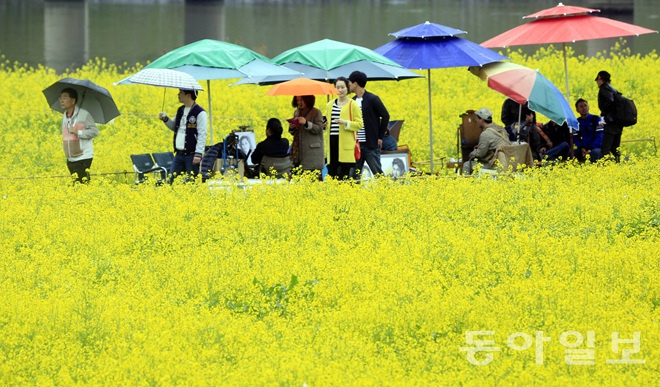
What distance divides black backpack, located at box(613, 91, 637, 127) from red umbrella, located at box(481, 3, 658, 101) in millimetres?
1188

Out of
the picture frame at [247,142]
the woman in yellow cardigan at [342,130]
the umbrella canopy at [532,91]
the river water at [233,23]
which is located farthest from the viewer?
the river water at [233,23]

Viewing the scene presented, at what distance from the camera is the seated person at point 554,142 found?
13.7 m

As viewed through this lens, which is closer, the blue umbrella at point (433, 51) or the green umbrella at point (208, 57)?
the green umbrella at point (208, 57)

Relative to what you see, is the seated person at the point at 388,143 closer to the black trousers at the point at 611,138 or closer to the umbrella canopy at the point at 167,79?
the umbrella canopy at the point at 167,79

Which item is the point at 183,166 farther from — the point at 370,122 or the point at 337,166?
the point at 370,122

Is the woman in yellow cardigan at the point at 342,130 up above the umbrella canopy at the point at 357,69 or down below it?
below

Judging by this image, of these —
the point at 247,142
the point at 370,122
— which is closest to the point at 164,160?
the point at 247,142

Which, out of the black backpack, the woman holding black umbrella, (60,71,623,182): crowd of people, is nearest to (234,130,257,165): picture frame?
(60,71,623,182): crowd of people

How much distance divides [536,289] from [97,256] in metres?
3.72

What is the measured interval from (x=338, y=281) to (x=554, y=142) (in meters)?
6.78

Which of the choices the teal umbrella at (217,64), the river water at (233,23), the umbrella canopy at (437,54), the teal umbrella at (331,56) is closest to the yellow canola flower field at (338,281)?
the umbrella canopy at (437,54)

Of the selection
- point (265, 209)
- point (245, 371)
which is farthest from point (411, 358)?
Answer: point (265, 209)

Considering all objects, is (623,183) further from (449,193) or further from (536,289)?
(536,289)

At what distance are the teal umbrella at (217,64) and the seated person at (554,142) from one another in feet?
11.2
